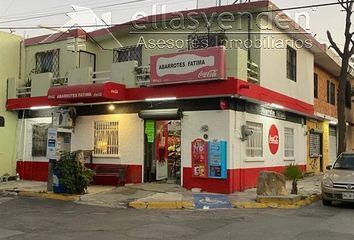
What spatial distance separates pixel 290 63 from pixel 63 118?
10.3 m

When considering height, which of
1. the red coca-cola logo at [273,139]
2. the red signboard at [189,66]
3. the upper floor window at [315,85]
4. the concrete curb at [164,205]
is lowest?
the concrete curb at [164,205]

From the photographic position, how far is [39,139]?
19.6 m

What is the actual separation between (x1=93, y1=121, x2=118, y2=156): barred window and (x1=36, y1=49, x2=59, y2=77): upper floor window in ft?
14.0

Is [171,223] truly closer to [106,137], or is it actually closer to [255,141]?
[255,141]

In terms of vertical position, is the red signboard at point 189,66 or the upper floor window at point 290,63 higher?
the upper floor window at point 290,63

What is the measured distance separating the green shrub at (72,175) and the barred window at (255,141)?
5.81m

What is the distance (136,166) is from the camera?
1667 centimetres

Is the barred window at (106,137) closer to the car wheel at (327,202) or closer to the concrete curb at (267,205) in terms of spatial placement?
the concrete curb at (267,205)

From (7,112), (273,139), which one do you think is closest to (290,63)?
(273,139)

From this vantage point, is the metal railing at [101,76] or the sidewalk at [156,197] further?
the metal railing at [101,76]

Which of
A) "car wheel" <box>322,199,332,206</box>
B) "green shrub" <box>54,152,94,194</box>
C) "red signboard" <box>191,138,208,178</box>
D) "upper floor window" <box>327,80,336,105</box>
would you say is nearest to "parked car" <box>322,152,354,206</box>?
"car wheel" <box>322,199,332,206</box>

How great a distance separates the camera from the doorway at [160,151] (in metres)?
16.6

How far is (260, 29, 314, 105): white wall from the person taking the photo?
56.4ft

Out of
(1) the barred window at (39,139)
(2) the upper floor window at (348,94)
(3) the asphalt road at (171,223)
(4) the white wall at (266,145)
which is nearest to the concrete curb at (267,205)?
(3) the asphalt road at (171,223)
